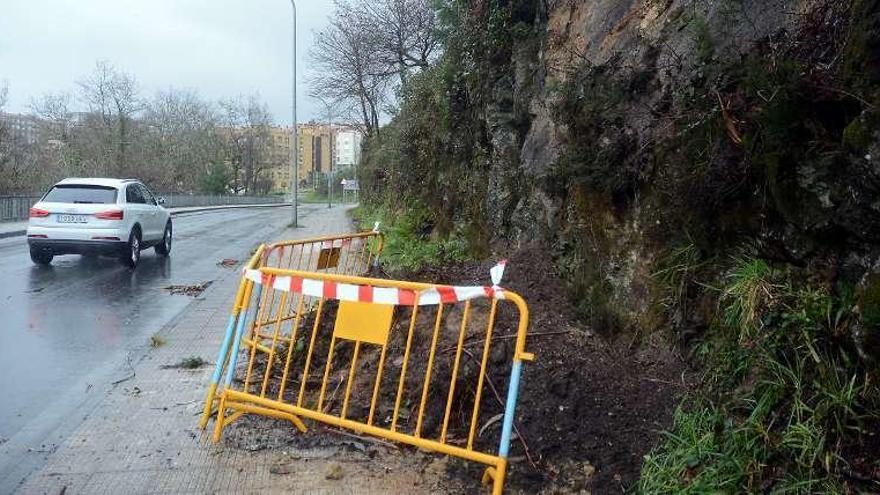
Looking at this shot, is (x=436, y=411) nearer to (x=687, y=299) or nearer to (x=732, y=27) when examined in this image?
(x=687, y=299)

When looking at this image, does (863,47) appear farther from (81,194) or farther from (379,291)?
(81,194)

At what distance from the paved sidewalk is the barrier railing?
0.18 meters

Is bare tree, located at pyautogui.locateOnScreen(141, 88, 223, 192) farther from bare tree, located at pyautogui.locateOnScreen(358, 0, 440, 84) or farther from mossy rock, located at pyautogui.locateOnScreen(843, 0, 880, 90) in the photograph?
mossy rock, located at pyautogui.locateOnScreen(843, 0, 880, 90)

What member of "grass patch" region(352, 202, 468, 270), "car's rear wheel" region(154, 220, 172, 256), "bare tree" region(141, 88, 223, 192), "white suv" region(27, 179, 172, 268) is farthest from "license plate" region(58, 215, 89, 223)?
"bare tree" region(141, 88, 223, 192)

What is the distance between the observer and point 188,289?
1162 cm

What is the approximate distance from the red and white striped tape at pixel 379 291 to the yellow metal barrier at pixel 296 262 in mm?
256

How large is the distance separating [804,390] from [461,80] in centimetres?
919

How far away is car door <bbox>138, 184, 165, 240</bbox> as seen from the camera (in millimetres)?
15752

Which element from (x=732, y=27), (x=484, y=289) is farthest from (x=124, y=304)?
(x=732, y=27)

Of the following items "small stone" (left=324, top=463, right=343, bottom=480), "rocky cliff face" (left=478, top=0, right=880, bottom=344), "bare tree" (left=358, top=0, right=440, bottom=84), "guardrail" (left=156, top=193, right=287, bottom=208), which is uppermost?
"bare tree" (left=358, top=0, right=440, bottom=84)

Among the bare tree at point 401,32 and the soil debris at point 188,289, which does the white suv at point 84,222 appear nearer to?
the soil debris at point 188,289

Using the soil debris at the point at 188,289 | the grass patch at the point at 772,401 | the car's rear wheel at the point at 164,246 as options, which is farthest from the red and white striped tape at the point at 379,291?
the car's rear wheel at the point at 164,246

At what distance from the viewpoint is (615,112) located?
18.2 feet

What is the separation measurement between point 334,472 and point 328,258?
4407mm
